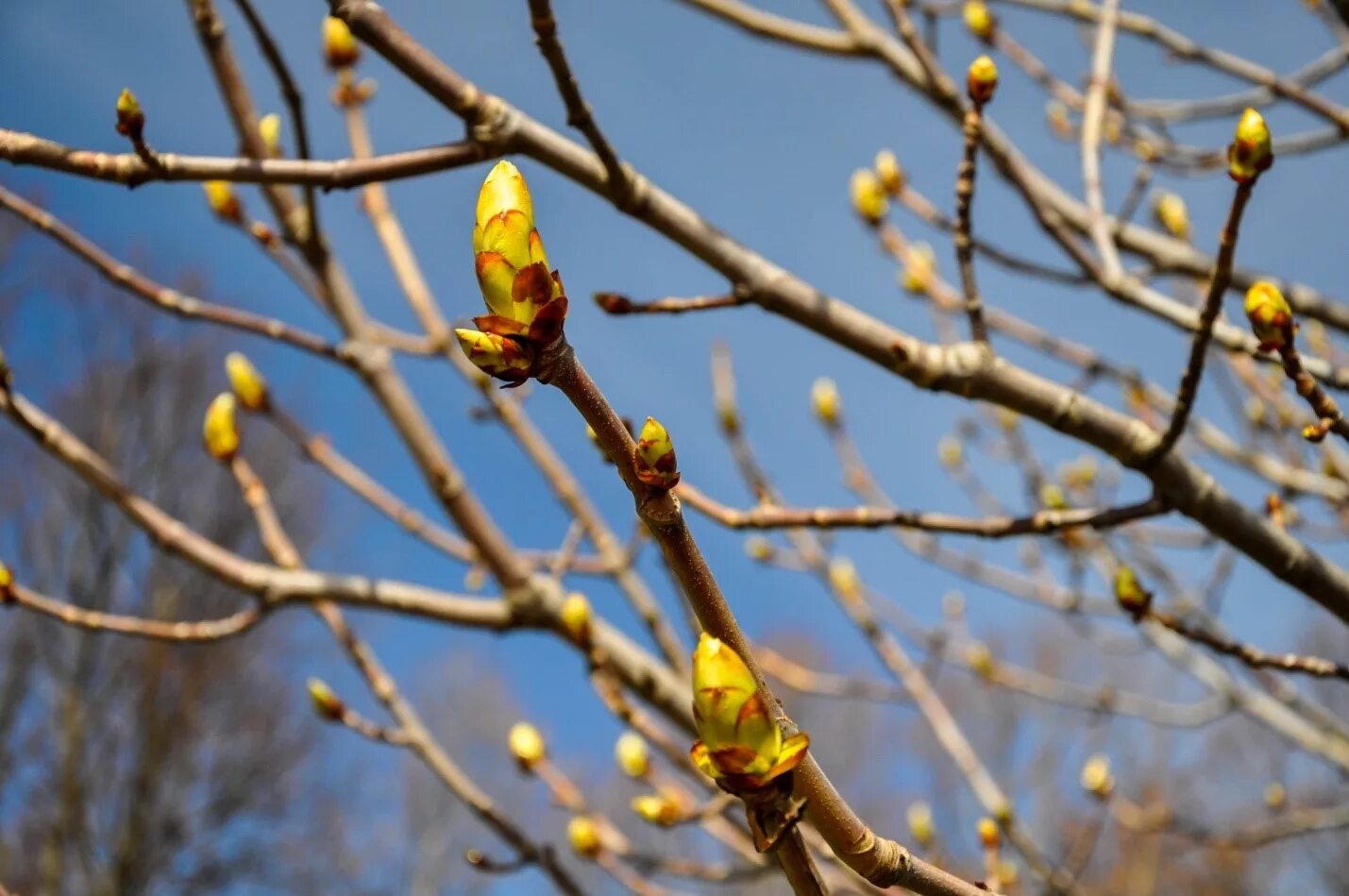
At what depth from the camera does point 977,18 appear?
237 centimetres

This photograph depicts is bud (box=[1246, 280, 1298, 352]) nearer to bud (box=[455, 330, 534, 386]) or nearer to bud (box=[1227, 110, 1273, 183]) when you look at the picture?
bud (box=[1227, 110, 1273, 183])

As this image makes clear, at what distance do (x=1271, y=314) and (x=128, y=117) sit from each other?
1319 millimetres

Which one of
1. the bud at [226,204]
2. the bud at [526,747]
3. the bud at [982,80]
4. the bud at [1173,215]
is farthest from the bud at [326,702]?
the bud at [1173,215]

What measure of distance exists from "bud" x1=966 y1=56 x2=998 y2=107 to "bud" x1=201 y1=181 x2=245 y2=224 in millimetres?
1521

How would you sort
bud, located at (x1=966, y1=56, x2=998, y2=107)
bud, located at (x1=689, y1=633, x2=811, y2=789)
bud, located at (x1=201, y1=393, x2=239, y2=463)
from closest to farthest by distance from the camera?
1. bud, located at (x1=689, y1=633, x2=811, y2=789)
2. bud, located at (x1=966, y1=56, x2=998, y2=107)
3. bud, located at (x1=201, y1=393, x2=239, y2=463)

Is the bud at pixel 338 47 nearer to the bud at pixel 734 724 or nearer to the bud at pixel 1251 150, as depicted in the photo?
the bud at pixel 1251 150

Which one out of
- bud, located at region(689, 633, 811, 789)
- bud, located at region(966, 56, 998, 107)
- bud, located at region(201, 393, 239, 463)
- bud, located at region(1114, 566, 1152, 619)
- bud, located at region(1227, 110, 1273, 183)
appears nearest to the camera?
bud, located at region(689, 633, 811, 789)

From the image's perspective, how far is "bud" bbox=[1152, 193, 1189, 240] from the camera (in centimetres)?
258

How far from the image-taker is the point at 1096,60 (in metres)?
2.08

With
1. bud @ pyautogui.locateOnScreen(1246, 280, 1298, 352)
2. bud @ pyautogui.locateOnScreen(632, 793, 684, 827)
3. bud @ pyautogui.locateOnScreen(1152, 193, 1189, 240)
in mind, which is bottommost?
bud @ pyautogui.locateOnScreen(632, 793, 684, 827)

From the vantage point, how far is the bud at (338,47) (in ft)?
6.95

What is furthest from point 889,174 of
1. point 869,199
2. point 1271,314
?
point 1271,314

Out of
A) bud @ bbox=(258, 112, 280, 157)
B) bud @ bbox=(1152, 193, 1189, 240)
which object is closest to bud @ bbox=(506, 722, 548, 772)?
bud @ bbox=(258, 112, 280, 157)

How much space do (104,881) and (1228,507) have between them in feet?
33.7
